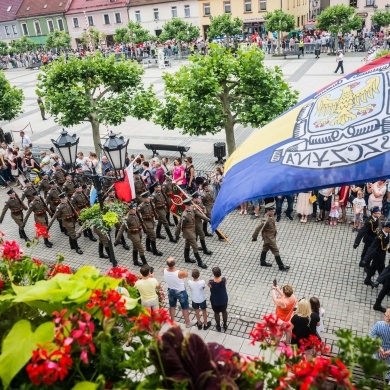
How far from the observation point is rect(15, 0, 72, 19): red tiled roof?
202 ft

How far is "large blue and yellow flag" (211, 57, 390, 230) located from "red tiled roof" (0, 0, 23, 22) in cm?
7088

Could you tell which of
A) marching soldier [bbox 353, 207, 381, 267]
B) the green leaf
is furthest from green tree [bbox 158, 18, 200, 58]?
the green leaf

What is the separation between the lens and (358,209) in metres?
11.5

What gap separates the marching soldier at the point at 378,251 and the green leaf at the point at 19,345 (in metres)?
8.14

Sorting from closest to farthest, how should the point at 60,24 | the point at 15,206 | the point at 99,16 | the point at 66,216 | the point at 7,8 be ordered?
the point at 66,216 → the point at 15,206 → the point at 99,16 → the point at 60,24 → the point at 7,8

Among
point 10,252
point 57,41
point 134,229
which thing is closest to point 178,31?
point 57,41

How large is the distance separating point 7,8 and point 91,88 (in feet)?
200

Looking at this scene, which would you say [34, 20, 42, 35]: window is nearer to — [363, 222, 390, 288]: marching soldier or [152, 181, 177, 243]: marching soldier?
[152, 181, 177, 243]: marching soldier

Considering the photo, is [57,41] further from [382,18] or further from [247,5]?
[382,18]

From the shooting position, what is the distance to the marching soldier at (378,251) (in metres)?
8.94

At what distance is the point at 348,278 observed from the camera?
9.86 metres

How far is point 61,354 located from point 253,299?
7.90 metres

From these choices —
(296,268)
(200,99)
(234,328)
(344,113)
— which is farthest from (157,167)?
(344,113)

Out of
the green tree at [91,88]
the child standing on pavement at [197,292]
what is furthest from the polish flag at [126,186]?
the green tree at [91,88]
